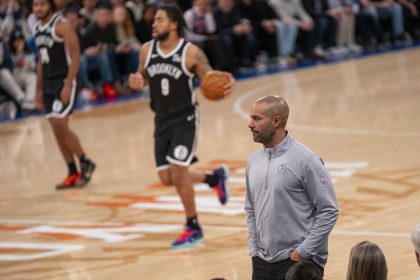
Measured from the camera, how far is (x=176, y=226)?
1105 cm

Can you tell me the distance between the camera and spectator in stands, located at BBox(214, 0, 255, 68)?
77.8 feet

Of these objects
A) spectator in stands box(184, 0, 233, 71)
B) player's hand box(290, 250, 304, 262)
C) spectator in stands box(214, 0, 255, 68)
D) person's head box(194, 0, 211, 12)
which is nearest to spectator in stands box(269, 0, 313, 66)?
spectator in stands box(214, 0, 255, 68)

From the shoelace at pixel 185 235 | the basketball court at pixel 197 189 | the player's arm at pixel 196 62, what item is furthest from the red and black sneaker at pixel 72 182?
the player's arm at pixel 196 62

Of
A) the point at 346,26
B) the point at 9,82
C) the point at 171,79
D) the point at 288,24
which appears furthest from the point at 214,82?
the point at 346,26

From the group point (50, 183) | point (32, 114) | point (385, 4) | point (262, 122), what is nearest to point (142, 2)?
point (32, 114)

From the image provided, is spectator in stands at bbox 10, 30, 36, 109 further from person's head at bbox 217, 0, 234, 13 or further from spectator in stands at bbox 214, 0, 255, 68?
person's head at bbox 217, 0, 234, 13

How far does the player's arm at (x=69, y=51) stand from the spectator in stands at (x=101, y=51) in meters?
8.58

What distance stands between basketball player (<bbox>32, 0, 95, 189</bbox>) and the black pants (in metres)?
6.82

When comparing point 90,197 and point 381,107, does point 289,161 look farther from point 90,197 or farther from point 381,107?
point 381,107

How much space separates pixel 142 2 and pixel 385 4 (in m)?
7.17

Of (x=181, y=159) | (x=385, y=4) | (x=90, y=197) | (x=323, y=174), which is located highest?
(x=323, y=174)

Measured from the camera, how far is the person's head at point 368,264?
565cm

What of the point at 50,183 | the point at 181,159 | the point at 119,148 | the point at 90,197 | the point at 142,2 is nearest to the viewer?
the point at 181,159

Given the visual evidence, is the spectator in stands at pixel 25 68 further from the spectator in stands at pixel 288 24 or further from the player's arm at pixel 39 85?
the player's arm at pixel 39 85
